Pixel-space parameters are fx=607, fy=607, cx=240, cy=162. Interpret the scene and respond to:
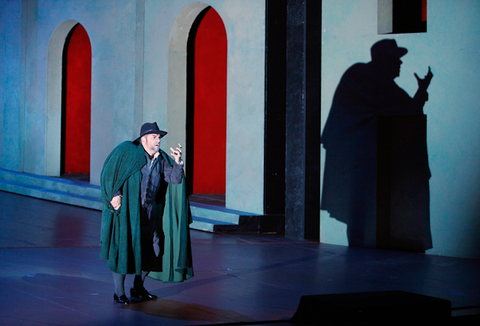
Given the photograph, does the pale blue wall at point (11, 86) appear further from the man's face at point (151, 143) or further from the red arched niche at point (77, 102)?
the man's face at point (151, 143)

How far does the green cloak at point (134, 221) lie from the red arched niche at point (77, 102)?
10675mm

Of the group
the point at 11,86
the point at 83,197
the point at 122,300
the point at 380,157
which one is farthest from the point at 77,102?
the point at 122,300

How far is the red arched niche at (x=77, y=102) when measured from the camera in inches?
634

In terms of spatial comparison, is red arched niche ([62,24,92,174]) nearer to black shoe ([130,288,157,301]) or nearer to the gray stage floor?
the gray stage floor

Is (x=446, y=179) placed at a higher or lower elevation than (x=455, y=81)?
lower

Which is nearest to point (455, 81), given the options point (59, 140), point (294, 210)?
point (294, 210)

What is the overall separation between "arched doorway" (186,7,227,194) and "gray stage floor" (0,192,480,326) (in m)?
3.52

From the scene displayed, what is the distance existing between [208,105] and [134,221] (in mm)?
7981

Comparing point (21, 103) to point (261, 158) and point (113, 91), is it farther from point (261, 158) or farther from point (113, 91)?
point (261, 158)

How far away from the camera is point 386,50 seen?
903 centimetres

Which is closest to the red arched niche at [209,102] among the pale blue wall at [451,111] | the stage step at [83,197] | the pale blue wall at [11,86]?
the stage step at [83,197]

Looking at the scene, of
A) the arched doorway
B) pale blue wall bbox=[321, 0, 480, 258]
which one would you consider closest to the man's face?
pale blue wall bbox=[321, 0, 480, 258]

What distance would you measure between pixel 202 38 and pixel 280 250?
602 centimetres

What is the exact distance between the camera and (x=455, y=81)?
855cm
